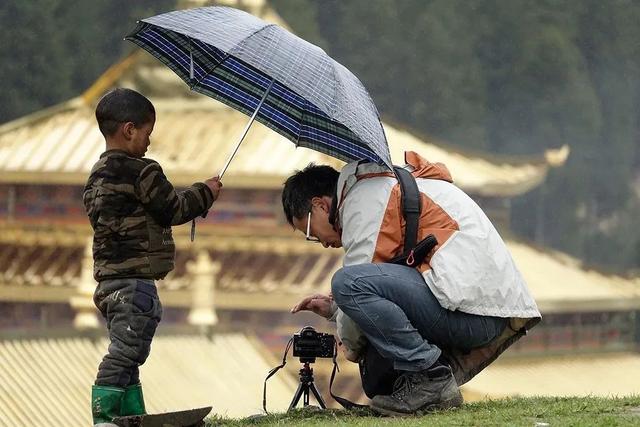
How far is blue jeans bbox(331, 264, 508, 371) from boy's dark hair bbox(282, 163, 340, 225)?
241mm

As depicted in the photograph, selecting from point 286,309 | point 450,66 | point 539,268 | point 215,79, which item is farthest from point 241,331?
point 450,66

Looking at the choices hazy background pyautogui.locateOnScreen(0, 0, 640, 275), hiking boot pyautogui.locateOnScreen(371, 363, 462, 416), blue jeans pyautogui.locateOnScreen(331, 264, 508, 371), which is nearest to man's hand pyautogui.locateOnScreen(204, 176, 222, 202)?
blue jeans pyautogui.locateOnScreen(331, 264, 508, 371)

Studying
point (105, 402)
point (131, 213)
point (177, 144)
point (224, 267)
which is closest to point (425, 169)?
point (131, 213)

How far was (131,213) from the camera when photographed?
17.5 feet

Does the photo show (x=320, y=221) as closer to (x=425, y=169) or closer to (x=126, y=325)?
(x=425, y=169)

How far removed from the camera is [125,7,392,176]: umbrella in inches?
218

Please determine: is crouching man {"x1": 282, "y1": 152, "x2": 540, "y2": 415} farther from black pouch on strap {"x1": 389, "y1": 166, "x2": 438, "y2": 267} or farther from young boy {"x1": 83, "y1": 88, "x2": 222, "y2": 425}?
young boy {"x1": 83, "y1": 88, "x2": 222, "y2": 425}

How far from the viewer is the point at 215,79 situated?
6.02m

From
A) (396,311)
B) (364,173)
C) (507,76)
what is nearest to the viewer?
(396,311)

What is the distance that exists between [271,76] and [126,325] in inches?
32.7

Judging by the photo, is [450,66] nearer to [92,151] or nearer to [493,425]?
[92,151]

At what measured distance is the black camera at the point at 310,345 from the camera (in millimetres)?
5727

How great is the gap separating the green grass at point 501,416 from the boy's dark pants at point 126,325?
0.34 metres

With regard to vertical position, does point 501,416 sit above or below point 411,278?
below
